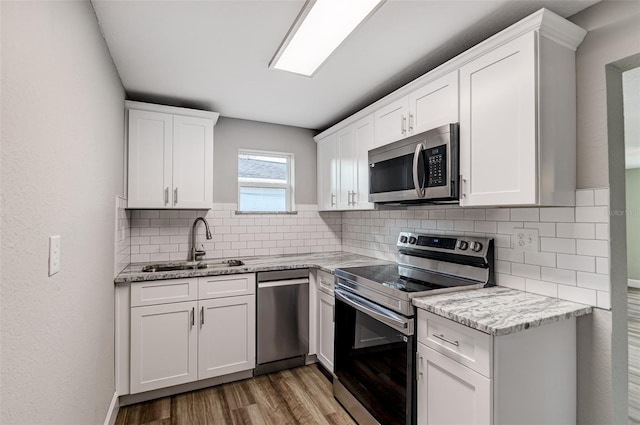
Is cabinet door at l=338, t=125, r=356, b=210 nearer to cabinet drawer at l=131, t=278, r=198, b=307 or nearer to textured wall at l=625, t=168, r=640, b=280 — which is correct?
cabinet drawer at l=131, t=278, r=198, b=307

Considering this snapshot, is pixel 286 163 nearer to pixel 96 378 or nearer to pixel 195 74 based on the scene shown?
pixel 195 74

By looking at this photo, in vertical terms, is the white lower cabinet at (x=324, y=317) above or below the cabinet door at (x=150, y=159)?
below

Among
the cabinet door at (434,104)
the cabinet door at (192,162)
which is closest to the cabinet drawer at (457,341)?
the cabinet door at (434,104)

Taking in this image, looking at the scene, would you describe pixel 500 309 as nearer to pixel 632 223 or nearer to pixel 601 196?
pixel 601 196

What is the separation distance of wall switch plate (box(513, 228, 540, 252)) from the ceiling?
3.70 ft

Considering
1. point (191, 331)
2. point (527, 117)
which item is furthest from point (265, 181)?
point (527, 117)

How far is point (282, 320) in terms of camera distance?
9.02ft

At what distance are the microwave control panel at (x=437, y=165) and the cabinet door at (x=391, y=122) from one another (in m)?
0.36

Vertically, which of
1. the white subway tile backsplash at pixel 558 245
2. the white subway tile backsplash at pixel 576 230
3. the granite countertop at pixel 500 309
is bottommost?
the granite countertop at pixel 500 309

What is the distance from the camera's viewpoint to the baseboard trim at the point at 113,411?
196 cm

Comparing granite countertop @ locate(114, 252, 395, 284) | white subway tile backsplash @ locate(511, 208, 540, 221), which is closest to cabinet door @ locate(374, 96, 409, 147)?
white subway tile backsplash @ locate(511, 208, 540, 221)

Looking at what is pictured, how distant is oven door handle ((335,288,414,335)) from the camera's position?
167 centimetres

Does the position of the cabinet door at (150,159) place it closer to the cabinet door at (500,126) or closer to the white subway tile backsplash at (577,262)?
the cabinet door at (500,126)

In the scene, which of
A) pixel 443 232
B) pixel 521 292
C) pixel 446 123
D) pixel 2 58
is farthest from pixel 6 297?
pixel 443 232
